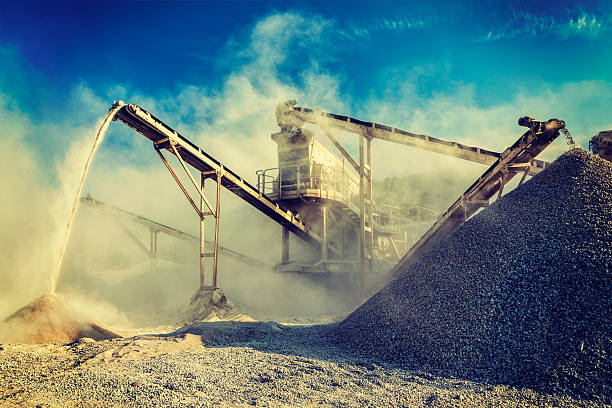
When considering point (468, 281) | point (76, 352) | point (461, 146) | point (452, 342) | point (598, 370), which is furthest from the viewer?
point (461, 146)

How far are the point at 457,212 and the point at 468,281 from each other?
13.6ft

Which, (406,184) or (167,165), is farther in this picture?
(406,184)

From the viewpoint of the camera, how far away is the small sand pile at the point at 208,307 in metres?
9.73

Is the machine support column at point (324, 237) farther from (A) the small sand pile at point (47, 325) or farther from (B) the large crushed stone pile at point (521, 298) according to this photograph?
(A) the small sand pile at point (47, 325)

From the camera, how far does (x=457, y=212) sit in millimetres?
9742

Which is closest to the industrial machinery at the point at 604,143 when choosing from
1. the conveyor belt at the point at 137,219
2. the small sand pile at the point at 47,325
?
the small sand pile at the point at 47,325

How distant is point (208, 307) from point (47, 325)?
407 cm

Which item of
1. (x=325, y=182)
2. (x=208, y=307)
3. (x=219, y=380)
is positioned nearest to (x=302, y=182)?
(x=325, y=182)

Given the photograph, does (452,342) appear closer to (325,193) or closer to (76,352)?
(76,352)

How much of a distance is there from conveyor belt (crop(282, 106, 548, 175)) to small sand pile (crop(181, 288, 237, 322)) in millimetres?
6488

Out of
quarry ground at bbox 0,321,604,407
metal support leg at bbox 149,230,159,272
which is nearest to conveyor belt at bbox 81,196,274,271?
metal support leg at bbox 149,230,159,272

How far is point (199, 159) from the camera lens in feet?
33.2

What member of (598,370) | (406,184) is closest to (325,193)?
(598,370)

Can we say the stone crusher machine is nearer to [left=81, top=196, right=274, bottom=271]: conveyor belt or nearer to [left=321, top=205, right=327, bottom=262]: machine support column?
[left=321, top=205, right=327, bottom=262]: machine support column
